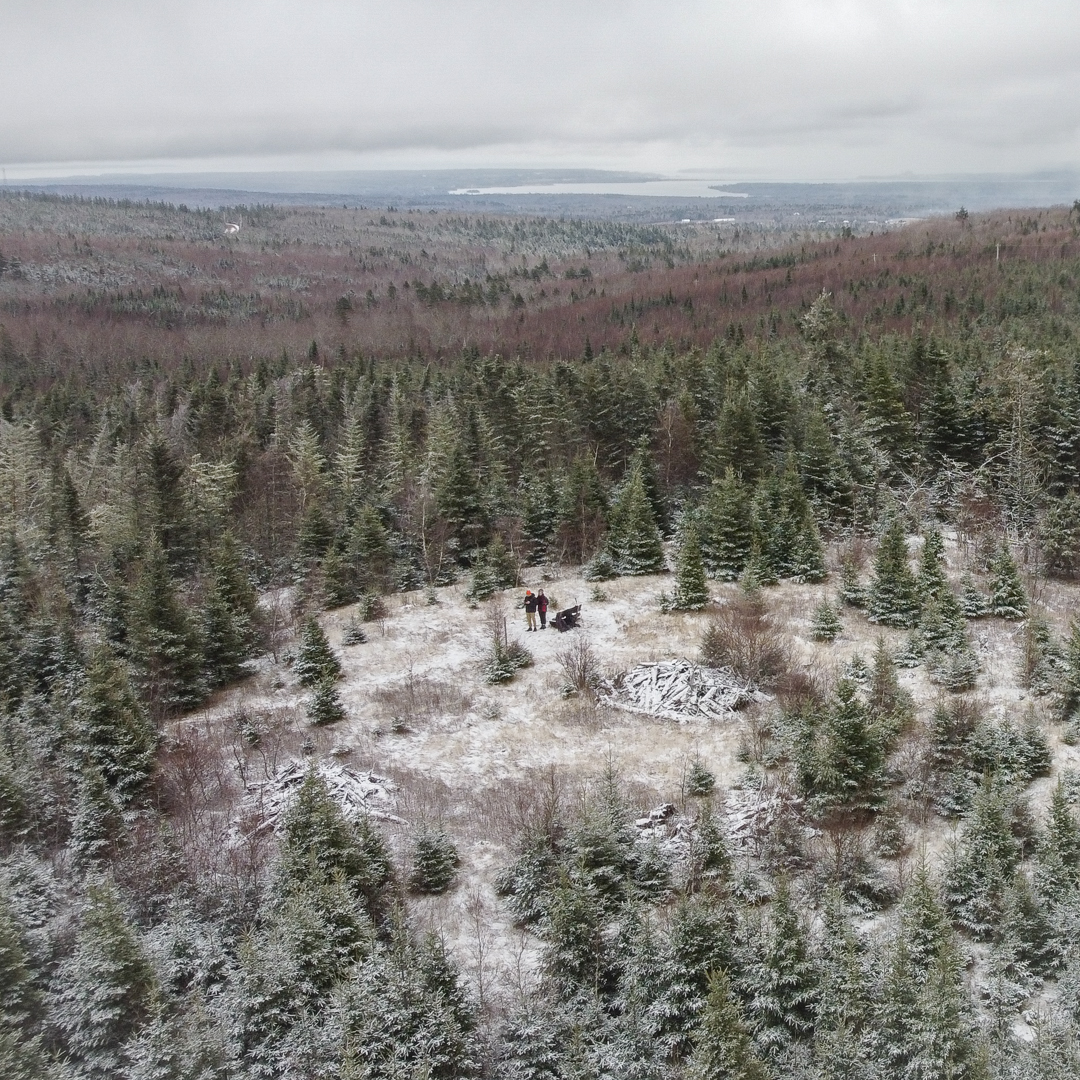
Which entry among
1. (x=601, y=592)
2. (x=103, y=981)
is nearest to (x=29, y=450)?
(x=601, y=592)

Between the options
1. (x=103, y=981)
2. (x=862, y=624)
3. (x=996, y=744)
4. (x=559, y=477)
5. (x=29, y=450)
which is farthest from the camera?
(x=29, y=450)

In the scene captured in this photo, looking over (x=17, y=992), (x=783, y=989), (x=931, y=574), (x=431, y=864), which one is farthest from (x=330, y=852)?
(x=931, y=574)

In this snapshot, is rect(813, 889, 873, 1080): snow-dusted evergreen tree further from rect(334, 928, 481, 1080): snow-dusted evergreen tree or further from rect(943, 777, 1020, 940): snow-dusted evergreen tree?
rect(334, 928, 481, 1080): snow-dusted evergreen tree

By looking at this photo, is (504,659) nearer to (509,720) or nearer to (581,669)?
(581,669)

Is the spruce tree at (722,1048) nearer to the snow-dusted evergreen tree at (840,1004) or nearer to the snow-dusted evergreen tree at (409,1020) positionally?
the snow-dusted evergreen tree at (840,1004)

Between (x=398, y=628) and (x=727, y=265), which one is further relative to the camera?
(x=727, y=265)

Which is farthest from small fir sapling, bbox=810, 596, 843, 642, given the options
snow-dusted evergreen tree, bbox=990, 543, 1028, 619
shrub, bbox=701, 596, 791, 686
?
snow-dusted evergreen tree, bbox=990, 543, 1028, 619

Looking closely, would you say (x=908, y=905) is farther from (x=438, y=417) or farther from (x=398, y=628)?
(x=438, y=417)
